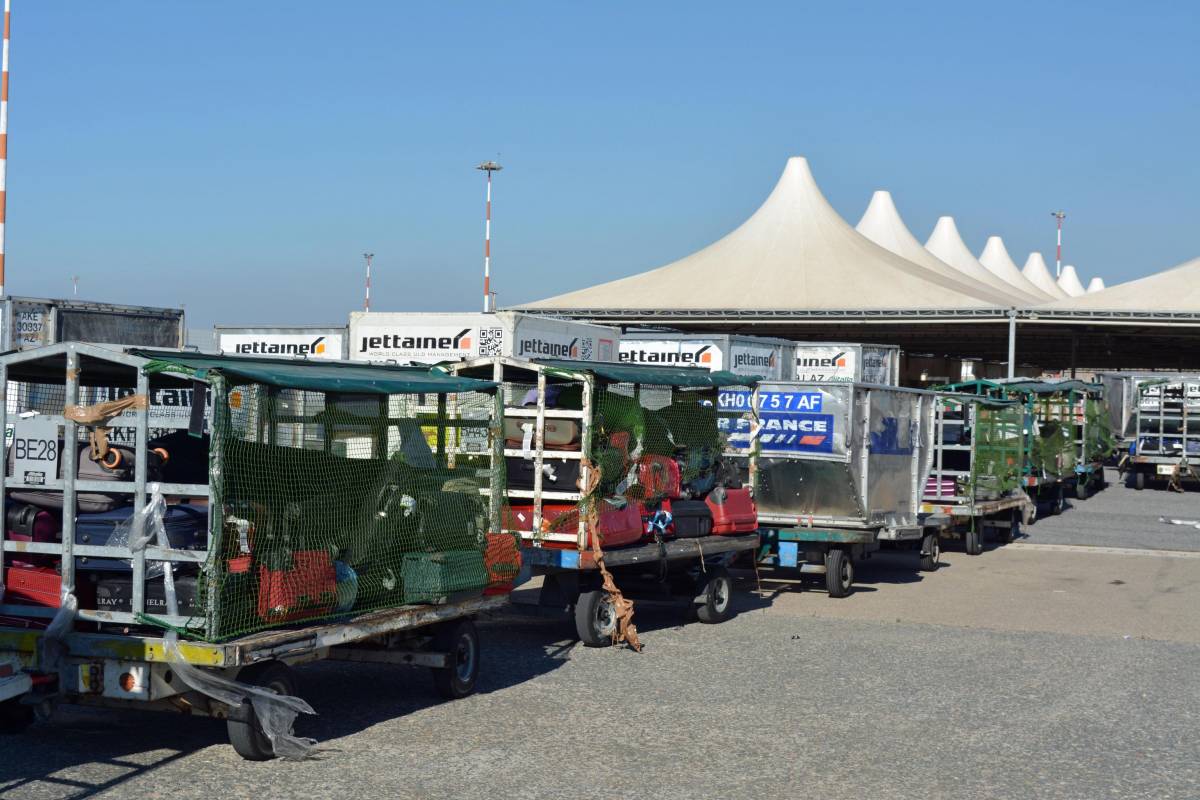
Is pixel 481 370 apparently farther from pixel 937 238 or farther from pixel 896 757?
pixel 937 238

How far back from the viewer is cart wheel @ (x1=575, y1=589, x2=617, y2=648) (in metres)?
11.2

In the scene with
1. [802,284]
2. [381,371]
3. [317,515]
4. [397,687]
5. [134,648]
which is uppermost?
[802,284]

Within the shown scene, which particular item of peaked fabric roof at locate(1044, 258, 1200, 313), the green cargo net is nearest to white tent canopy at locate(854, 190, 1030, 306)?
peaked fabric roof at locate(1044, 258, 1200, 313)

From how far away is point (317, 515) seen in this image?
8.05 metres

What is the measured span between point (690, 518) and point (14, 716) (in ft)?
20.6

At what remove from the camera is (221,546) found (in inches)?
284

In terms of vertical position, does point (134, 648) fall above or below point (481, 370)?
below

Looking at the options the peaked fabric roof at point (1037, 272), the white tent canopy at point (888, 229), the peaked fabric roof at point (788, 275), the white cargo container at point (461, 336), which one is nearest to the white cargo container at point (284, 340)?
the white cargo container at point (461, 336)

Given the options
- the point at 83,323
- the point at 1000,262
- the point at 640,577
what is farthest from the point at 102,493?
the point at 1000,262

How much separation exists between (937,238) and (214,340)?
245 feet

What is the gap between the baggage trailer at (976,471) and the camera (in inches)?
757

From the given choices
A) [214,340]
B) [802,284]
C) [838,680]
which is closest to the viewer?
[838,680]

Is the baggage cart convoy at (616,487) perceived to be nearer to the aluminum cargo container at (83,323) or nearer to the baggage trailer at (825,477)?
the baggage trailer at (825,477)

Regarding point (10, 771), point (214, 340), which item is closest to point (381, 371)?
point (10, 771)
